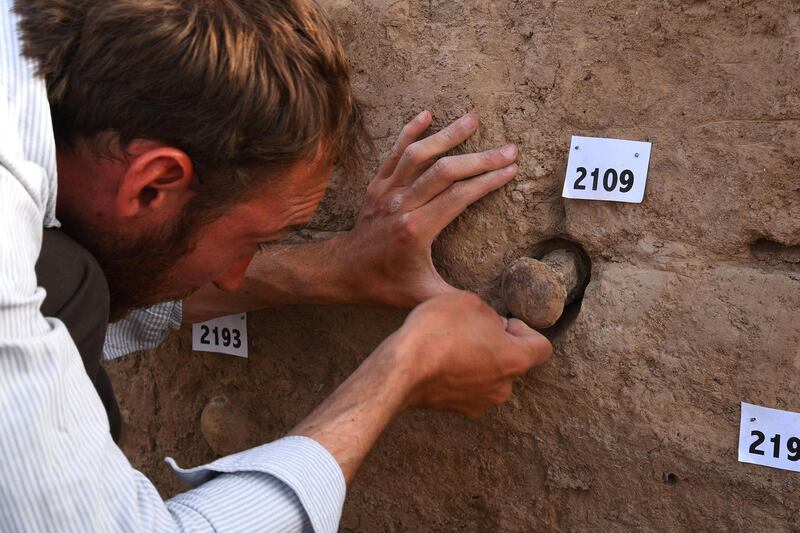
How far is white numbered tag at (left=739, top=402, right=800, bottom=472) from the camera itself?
51.2 inches

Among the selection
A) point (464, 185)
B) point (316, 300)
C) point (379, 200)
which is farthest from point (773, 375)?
point (316, 300)

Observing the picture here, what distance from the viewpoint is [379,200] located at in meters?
1.49

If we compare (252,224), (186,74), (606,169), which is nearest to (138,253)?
(252,224)

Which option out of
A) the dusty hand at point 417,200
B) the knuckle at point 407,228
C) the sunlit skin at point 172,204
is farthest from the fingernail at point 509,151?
the sunlit skin at point 172,204

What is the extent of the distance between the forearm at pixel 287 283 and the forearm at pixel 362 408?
0.35 meters

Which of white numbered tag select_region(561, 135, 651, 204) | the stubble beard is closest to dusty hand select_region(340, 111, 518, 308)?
white numbered tag select_region(561, 135, 651, 204)

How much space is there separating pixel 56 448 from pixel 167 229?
43cm

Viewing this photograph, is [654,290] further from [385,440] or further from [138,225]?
[138,225]

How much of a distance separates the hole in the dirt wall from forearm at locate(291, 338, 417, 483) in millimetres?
279

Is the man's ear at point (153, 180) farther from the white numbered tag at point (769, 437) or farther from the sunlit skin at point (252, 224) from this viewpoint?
the white numbered tag at point (769, 437)

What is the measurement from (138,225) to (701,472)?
1.01 metres

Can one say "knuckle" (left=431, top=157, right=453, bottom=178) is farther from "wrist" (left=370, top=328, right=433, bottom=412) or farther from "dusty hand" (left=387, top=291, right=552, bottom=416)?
"wrist" (left=370, top=328, right=433, bottom=412)

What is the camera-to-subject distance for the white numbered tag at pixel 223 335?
6.04 ft

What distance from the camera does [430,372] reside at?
4.08 feet
